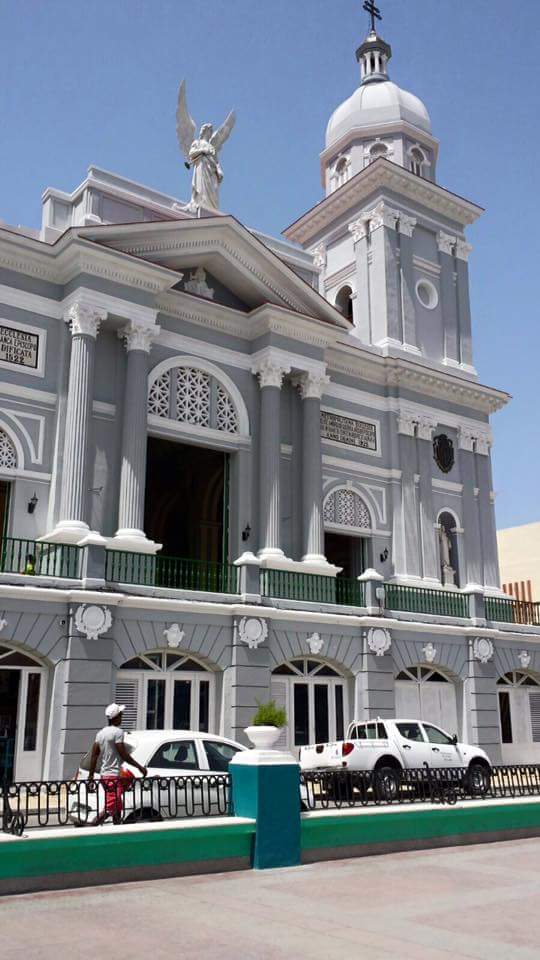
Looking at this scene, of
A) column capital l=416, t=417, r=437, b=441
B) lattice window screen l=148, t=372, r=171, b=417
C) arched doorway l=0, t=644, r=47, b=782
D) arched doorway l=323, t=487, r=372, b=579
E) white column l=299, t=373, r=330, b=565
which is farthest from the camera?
column capital l=416, t=417, r=437, b=441

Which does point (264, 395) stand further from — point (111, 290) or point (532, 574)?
point (532, 574)

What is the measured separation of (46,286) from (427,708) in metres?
15.1

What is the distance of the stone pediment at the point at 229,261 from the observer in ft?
80.0

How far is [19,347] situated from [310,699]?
11.3 metres

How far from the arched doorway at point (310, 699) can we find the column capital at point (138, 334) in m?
8.74

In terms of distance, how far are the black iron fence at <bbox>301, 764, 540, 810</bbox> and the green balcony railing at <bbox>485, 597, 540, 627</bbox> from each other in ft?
43.2

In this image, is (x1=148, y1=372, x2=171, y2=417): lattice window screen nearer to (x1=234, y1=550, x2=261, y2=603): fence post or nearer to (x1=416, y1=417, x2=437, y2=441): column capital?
(x1=234, y1=550, x2=261, y2=603): fence post

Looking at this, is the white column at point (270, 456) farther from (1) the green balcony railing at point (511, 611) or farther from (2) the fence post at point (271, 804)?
(2) the fence post at point (271, 804)

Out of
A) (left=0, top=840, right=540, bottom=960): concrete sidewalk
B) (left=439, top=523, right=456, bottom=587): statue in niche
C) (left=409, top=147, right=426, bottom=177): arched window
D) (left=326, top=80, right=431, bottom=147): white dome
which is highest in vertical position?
(left=326, top=80, right=431, bottom=147): white dome

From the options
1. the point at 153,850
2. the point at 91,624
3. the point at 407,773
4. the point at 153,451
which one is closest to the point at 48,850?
the point at 153,850

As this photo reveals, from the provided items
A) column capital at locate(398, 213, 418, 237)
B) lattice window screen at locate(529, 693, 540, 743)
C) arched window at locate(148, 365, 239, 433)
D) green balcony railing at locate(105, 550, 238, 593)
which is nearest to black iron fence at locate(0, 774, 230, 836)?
green balcony railing at locate(105, 550, 238, 593)

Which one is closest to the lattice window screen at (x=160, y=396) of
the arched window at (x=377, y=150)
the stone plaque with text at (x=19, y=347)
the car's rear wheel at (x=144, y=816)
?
the stone plaque with text at (x=19, y=347)

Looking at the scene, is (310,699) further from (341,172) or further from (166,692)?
(341,172)

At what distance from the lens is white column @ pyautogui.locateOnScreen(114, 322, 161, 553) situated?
2175 centimetres
